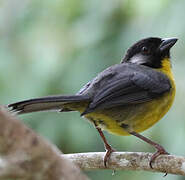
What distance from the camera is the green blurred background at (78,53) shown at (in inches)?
188

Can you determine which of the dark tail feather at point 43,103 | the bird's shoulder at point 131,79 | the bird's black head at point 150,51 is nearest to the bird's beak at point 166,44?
the bird's black head at point 150,51

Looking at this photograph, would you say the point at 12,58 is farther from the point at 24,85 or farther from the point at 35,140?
the point at 35,140

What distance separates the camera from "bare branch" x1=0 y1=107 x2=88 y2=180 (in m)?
1.86

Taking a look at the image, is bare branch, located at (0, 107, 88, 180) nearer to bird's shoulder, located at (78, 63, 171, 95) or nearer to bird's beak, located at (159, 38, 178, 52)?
bird's shoulder, located at (78, 63, 171, 95)

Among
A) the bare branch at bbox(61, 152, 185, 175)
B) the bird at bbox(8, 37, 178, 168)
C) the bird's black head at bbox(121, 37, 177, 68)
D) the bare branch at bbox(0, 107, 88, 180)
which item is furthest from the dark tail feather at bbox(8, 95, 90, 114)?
the bare branch at bbox(0, 107, 88, 180)

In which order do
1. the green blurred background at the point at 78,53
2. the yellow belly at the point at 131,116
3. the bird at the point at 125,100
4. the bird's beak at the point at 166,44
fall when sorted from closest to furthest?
1. the bird at the point at 125,100
2. the yellow belly at the point at 131,116
3. the bird's beak at the point at 166,44
4. the green blurred background at the point at 78,53

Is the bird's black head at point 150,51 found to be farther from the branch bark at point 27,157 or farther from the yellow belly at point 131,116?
the branch bark at point 27,157

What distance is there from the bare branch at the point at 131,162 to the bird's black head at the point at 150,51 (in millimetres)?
1192

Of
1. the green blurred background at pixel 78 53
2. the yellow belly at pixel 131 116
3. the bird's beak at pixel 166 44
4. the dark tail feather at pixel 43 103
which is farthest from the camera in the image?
the green blurred background at pixel 78 53

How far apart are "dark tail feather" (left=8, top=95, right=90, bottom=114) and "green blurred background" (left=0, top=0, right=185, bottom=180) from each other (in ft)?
4.03

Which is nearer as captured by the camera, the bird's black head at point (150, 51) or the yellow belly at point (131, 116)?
the yellow belly at point (131, 116)

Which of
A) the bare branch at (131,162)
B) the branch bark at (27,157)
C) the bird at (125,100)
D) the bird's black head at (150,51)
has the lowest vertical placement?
the bare branch at (131,162)

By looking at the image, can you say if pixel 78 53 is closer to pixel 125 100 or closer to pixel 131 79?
pixel 131 79

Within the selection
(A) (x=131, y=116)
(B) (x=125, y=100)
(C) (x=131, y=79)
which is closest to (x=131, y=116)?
(A) (x=131, y=116)
